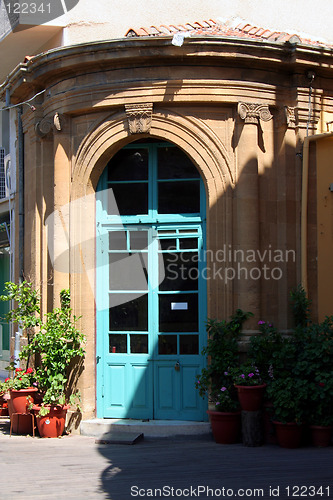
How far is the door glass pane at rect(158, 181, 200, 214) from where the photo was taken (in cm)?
942

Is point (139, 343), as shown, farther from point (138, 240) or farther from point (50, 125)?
point (50, 125)

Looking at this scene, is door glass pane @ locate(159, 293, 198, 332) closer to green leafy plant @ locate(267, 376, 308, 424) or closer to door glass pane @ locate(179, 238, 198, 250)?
door glass pane @ locate(179, 238, 198, 250)

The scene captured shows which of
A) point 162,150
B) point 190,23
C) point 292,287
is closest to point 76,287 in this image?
point 162,150

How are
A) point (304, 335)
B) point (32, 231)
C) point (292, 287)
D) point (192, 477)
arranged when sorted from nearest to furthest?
point (192, 477)
point (304, 335)
point (292, 287)
point (32, 231)

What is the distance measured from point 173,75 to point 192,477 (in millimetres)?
4972

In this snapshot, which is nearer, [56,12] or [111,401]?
[111,401]

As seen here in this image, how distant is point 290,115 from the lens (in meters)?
9.16

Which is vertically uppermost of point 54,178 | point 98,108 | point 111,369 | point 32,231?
point 98,108

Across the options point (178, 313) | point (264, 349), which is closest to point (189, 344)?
point (178, 313)

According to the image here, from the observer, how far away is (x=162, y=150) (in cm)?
952

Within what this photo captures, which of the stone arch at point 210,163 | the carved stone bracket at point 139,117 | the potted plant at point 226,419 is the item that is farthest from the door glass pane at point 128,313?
the carved stone bracket at point 139,117

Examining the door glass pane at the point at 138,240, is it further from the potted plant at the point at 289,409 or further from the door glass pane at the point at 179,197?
the potted plant at the point at 289,409

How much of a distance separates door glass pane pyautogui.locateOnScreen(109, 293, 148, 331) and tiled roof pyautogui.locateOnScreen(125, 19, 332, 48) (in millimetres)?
3494

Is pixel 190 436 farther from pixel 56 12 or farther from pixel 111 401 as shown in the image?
pixel 56 12
